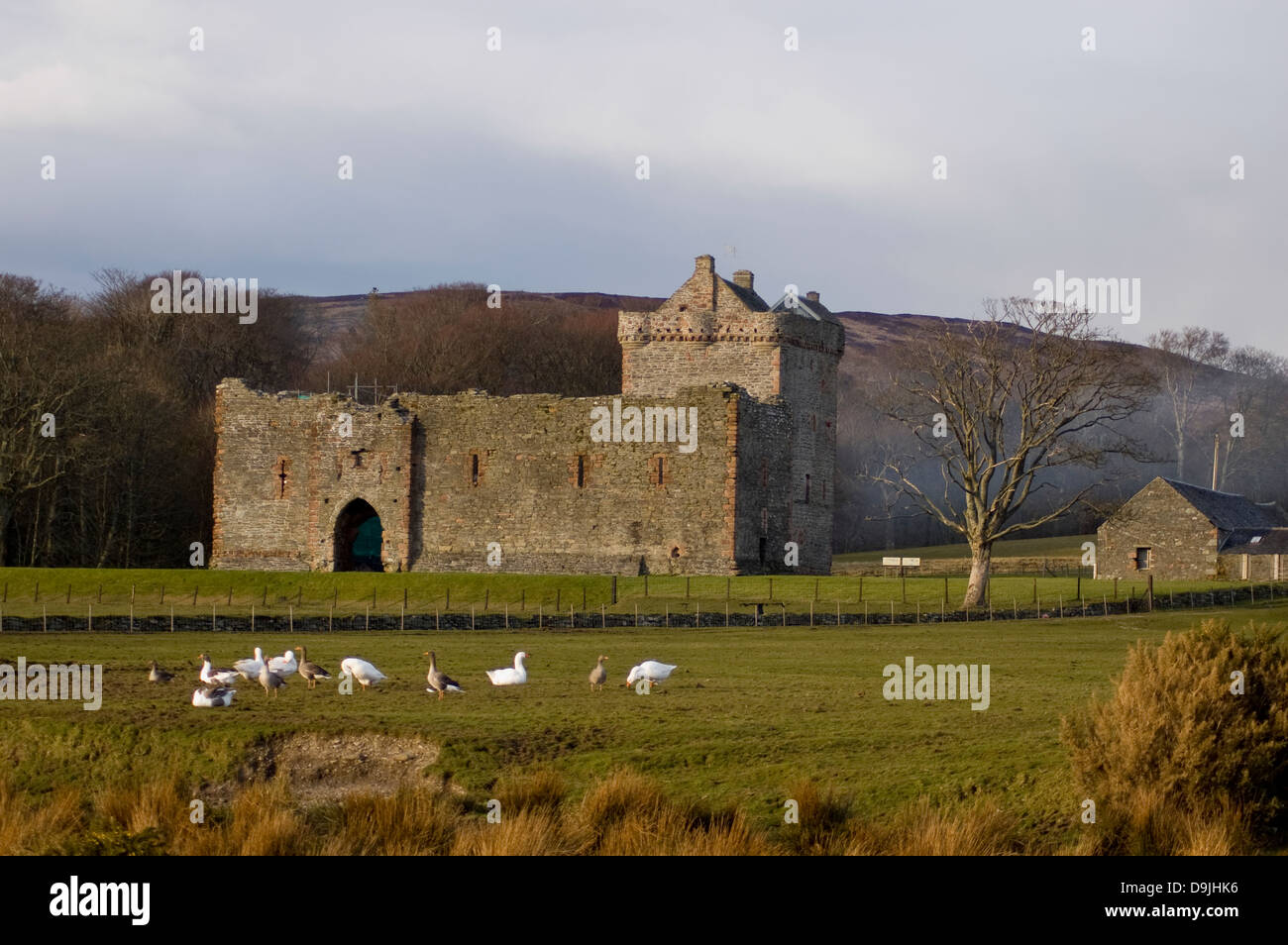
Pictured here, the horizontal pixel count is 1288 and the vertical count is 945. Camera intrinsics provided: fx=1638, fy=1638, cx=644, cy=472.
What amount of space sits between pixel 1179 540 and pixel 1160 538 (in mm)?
641

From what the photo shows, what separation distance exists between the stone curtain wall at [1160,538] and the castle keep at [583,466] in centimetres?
1025

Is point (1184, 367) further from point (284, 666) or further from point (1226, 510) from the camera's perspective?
point (284, 666)

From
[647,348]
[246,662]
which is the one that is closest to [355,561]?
[647,348]

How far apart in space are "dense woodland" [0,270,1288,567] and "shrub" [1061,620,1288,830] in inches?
1097

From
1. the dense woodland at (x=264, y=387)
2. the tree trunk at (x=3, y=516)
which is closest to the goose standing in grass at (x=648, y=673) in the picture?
the dense woodland at (x=264, y=387)

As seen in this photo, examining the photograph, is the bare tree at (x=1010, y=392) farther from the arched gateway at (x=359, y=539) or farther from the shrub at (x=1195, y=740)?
the shrub at (x=1195, y=740)

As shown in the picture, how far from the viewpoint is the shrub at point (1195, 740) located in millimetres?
17375

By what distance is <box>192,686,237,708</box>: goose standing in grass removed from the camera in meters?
22.2

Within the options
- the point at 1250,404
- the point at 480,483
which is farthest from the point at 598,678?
the point at 1250,404

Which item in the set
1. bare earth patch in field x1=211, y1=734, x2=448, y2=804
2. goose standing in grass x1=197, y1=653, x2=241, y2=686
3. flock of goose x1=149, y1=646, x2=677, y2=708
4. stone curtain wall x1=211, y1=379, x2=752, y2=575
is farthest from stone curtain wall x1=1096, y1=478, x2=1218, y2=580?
bare earth patch in field x1=211, y1=734, x2=448, y2=804

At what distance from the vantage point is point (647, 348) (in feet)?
189

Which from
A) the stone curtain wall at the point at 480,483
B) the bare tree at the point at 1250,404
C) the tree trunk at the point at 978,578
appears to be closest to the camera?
the tree trunk at the point at 978,578
